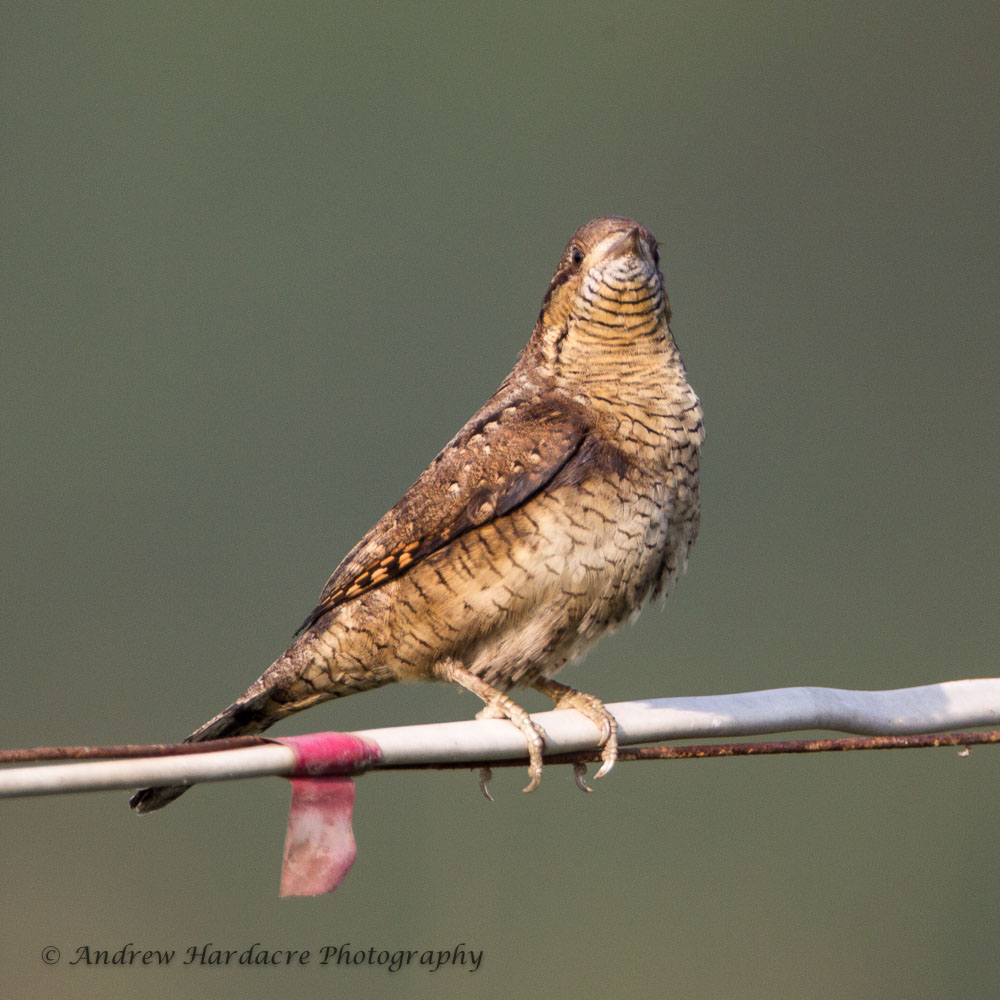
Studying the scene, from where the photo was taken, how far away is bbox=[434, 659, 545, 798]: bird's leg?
240 cm

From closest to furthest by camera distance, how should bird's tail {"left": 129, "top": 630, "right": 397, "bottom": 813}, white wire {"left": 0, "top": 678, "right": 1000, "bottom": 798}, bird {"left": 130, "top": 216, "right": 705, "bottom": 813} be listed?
white wire {"left": 0, "top": 678, "right": 1000, "bottom": 798}, bird {"left": 130, "top": 216, "right": 705, "bottom": 813}, bird's tail {"left": 129, "top": 630, "right": 397, "bottom": 813}

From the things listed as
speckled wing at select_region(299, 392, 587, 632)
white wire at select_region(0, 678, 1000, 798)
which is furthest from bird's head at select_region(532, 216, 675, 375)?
white wire at select_region(0, 678, 1000, 798)

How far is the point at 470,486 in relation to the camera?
294 centimetres

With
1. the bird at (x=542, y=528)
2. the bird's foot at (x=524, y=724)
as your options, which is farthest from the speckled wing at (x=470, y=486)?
the bird's foot at (x=524, y=724)

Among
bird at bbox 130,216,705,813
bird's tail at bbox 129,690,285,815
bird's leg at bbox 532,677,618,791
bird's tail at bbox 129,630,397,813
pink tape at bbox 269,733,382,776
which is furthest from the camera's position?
bird's tail at bbox 129,630,397,813

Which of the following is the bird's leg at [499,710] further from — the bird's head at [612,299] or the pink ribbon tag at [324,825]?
the bird's head at [612,299]

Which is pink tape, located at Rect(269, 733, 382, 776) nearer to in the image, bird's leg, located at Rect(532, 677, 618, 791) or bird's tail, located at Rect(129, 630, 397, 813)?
bird's leg, located at Rect(532, 677, 618, 791)

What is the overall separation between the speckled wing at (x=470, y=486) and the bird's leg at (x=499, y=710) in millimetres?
248

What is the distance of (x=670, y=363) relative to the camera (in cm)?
309

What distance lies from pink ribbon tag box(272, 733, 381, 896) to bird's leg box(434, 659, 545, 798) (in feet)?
1.47

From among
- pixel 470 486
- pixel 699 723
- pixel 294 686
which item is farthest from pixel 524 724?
pixel 294 686

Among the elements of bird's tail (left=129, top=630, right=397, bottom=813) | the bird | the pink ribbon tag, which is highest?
the bird

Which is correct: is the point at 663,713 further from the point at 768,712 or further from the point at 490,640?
the point at 490,640

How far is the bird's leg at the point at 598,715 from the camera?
2.34m
